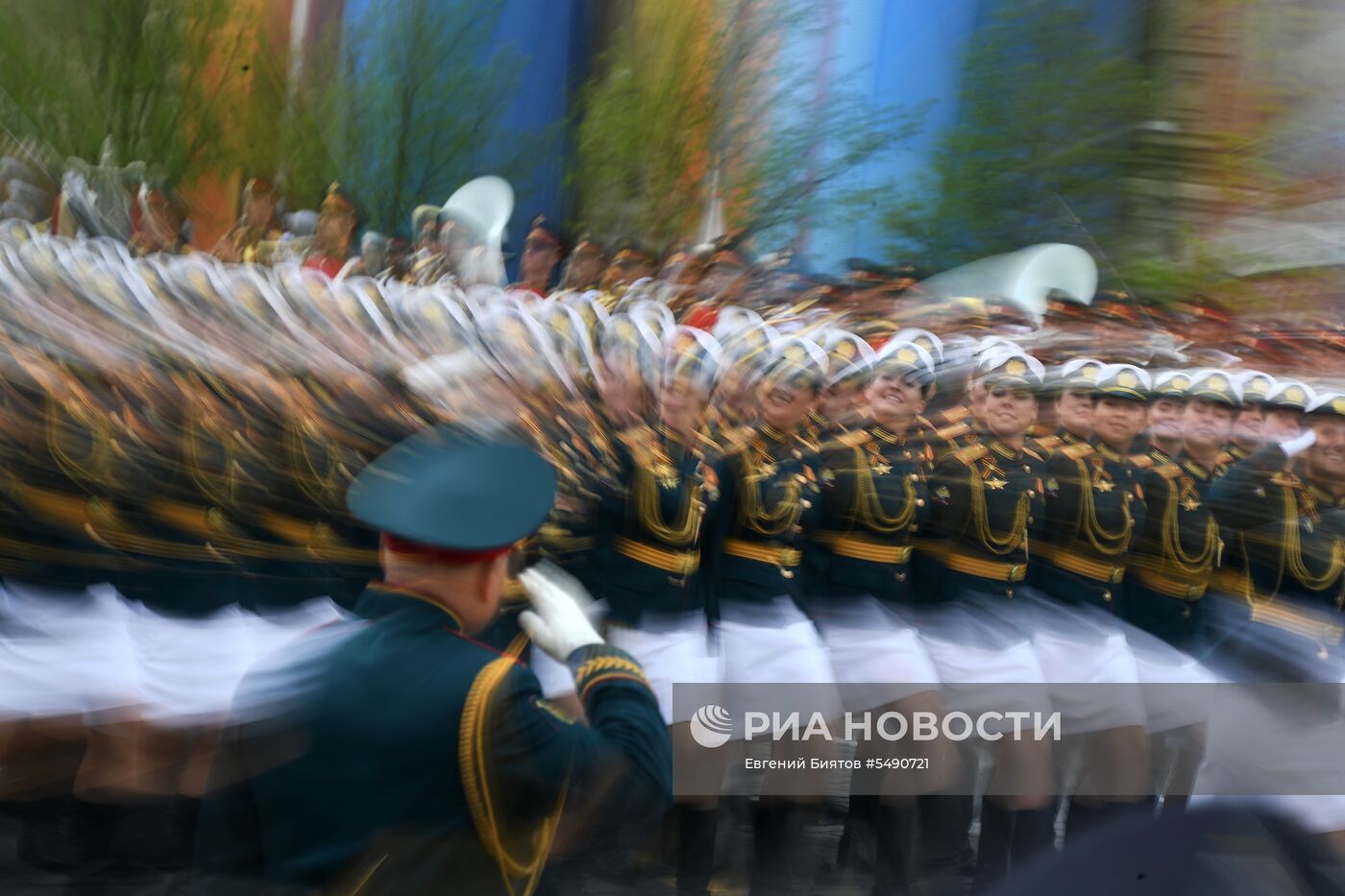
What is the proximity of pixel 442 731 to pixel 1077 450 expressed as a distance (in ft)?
4.95

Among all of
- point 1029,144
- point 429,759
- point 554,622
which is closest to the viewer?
point 429,759

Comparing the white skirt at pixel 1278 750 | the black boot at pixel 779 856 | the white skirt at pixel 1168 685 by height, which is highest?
the white skirt at pixel 1168 685

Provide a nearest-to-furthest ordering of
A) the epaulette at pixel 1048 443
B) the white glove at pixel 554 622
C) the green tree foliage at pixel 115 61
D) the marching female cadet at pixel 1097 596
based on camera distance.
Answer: the white glove at pixel 554 622
the green tree foliage at pixel 115 61
the marching female cadet at pixel 1097 596
the epaulette at pixel 1048 443

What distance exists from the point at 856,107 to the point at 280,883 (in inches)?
59.1

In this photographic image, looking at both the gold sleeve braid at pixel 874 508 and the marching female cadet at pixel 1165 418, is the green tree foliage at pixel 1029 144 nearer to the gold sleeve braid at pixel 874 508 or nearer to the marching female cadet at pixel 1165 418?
the marching female cadet at pixel 1165 418

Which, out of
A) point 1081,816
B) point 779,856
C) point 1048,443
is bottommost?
point 779,856

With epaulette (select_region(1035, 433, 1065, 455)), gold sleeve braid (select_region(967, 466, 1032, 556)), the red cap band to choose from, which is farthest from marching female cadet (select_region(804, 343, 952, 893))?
the red cap band

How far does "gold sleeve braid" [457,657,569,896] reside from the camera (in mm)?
1652

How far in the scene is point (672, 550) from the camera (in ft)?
8.63

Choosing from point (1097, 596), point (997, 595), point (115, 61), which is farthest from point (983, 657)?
point (115, 61)

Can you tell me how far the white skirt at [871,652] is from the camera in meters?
2.52

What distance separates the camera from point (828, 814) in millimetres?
2533

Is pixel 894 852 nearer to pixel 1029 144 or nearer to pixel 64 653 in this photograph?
pixel 1029 144

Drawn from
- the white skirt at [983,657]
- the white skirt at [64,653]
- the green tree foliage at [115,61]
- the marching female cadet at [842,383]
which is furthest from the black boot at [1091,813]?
the green tree foliage at [115,61]
